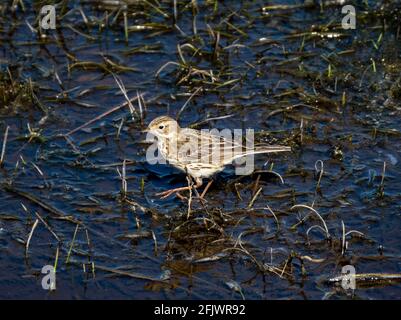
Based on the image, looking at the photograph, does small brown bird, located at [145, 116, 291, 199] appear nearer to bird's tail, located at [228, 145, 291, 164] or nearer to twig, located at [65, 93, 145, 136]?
bird's tail, located at [228, 145, 291, 164]

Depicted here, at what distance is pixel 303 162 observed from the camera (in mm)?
10172

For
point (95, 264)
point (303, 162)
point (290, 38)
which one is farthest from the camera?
point (290, 38)

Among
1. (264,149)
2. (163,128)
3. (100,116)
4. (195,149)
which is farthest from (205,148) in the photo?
(100,116)

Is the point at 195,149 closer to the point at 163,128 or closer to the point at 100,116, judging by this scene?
the point at 163,128

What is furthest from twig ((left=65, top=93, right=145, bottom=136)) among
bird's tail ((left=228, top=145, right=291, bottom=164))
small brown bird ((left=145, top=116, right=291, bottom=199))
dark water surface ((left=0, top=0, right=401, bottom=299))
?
bird's tail ((left=228, top=145, right=291, bottom=164))

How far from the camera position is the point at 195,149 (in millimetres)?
10023

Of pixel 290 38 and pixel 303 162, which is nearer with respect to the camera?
pixel 303 162

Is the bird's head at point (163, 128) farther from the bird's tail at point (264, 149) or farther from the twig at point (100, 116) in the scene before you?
the twig at point (100, 116)

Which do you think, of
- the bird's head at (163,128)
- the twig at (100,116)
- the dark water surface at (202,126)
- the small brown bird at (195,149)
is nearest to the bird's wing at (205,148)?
the small brown bird at (195,149)

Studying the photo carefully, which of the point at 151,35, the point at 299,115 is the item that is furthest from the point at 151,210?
the point at 151,35

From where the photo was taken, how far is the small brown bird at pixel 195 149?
9.88 metres

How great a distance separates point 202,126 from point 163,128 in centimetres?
90
